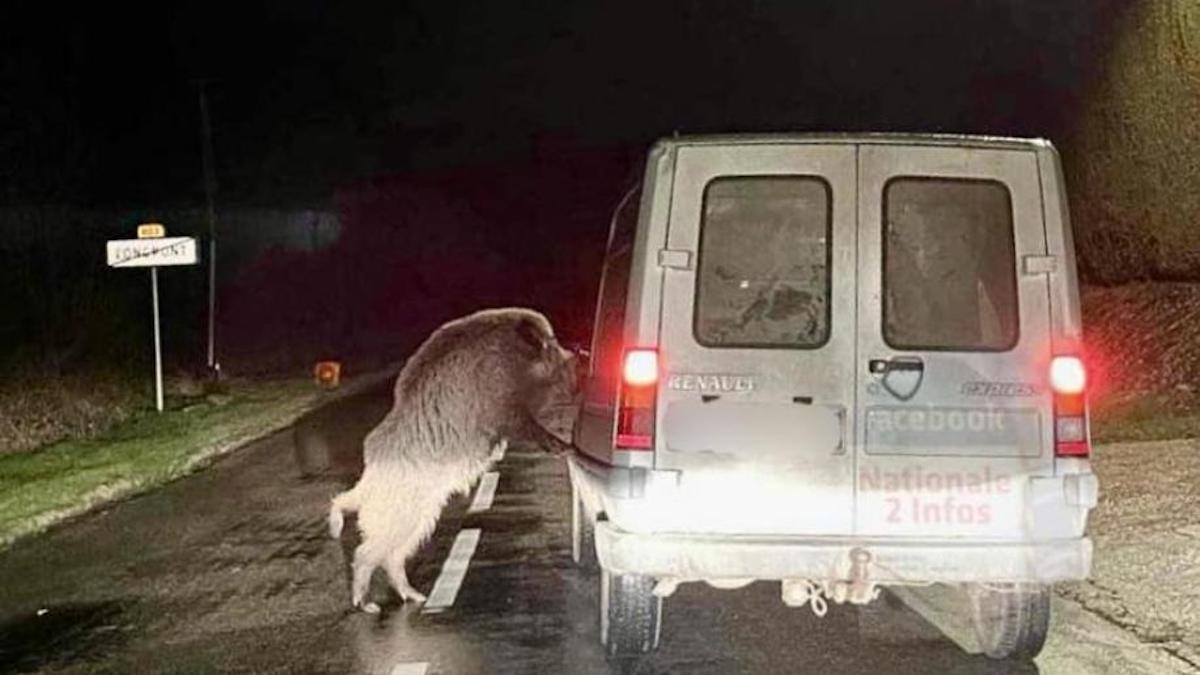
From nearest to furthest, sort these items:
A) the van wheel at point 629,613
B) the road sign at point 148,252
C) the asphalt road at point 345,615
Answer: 1. the van wheel at point 629,613
2. the asphalt road at point 345,615
3. the road sign at point 148,252

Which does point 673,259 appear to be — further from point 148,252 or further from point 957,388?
point 148,252

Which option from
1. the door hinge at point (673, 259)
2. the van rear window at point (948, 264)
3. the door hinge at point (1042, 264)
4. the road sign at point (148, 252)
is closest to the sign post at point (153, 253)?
the road sign at point (148, 252)

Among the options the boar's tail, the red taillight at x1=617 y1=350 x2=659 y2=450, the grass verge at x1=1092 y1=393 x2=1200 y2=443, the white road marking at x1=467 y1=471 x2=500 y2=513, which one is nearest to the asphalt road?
the white road marking at x1=467 y1=471 x2=500 y2=513

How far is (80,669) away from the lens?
7371 millimetres

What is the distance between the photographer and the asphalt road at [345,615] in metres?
7.32

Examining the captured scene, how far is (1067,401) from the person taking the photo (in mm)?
6293

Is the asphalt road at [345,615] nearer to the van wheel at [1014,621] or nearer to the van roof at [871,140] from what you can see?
the van wheel at [1014,621]

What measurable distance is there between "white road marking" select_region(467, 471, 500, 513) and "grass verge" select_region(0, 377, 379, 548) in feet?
11.4

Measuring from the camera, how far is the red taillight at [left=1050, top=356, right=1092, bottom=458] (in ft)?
20.6

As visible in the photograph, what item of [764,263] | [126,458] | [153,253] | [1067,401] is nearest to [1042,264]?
[1067,401]

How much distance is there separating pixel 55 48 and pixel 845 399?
938 inches

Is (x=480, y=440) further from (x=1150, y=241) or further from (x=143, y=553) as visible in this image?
(x=1150, y=241)

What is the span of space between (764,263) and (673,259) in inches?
16.5

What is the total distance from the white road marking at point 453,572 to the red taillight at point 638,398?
8.39ft
